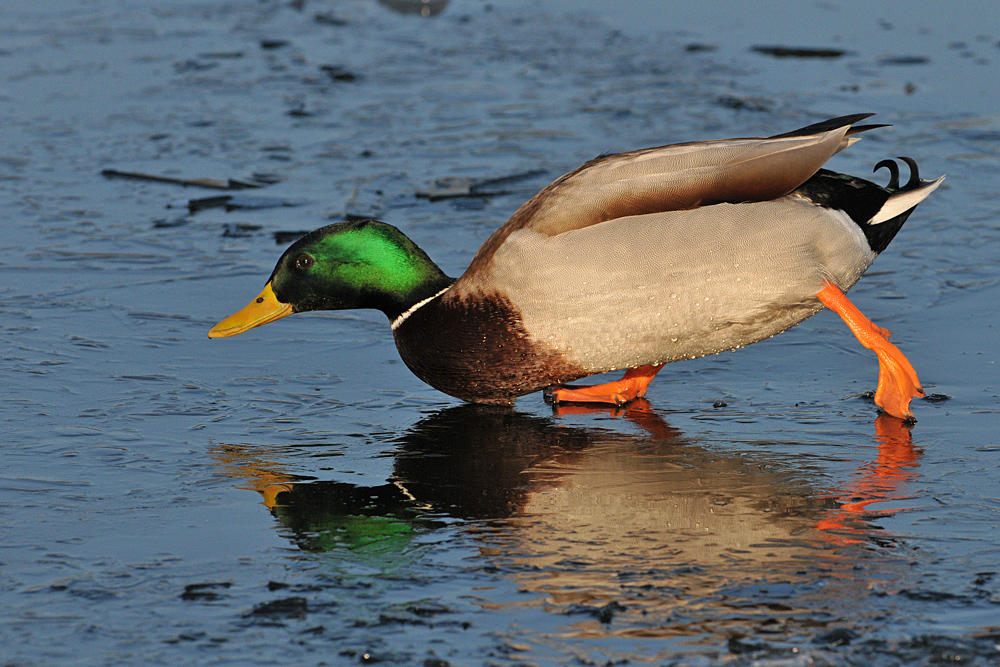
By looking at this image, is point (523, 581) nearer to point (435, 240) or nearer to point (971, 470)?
point (971, 470)

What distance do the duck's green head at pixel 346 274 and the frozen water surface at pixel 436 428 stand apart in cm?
29

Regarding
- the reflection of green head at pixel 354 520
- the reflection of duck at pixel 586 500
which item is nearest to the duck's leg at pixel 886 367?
the reflection of duck at pixel 586 500

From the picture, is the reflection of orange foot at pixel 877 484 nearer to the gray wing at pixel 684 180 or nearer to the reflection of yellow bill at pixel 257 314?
the gray wing at pixel 684 180

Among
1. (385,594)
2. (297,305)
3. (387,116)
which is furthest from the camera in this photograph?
(387,116)

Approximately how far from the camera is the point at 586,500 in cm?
362

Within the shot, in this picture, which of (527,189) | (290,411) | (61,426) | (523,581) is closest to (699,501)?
(523,581)

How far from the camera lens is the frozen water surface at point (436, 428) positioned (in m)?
2.86

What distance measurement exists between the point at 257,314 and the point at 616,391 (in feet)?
4.21

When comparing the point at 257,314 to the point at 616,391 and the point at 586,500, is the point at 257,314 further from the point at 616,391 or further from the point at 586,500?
the point at 586,500

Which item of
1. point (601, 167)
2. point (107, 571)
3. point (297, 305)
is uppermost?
point (601, 167)

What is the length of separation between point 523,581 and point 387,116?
18.0 feet

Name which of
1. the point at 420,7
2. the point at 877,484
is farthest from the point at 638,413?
the point at 420,7

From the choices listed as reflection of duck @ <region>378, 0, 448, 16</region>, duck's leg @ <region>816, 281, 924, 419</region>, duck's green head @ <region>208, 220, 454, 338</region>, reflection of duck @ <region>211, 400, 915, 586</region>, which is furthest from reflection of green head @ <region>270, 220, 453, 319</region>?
reflection of duck @ <region>378, 0, 448, 16</region>

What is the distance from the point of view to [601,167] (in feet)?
14.2
